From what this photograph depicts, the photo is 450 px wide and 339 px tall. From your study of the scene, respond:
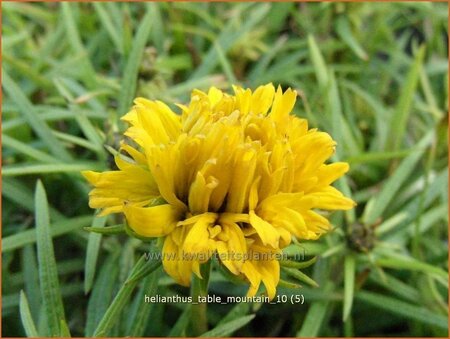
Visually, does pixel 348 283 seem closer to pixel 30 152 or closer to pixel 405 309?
pixel 405 309

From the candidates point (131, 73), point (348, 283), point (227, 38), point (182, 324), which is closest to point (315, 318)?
point (348, 283)

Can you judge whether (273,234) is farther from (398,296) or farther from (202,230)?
(398,296)

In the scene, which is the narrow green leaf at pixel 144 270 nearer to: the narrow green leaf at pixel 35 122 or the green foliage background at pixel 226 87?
the green foliage background at pixel 226 87

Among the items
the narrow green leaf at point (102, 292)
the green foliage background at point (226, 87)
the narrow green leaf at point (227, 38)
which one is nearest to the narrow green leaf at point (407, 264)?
the green foliage background at point (226, 87)

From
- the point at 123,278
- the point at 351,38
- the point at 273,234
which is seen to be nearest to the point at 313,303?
the point at 123,278

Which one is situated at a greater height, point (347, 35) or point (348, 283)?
point (347, 35)

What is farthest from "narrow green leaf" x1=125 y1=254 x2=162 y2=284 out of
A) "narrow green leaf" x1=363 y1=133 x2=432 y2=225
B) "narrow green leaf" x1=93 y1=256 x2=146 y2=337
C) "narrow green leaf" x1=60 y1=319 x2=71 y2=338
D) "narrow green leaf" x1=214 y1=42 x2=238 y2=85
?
"narrow green leaf" x1=214 y1=42 x2=238 y2=85
